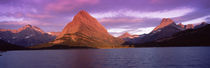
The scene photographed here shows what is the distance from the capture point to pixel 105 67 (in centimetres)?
6994

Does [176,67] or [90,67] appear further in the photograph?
[90,67]

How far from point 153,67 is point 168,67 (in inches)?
217

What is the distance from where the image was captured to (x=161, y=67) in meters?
67.7

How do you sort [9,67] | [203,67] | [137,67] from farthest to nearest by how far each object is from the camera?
1. [9,67]
2. [137,67]
3. [203,67]

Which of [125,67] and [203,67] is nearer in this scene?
[203,67]

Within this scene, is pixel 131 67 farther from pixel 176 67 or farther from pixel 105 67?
pixel 176 67

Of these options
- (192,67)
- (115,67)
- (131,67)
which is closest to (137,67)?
(131,67)

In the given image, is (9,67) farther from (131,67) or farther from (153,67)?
(153,67)

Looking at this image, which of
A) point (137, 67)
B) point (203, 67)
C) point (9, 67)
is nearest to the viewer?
point (203, 67)

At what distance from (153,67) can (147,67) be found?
2234mm

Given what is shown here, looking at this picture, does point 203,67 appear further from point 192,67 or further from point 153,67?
point 153,67

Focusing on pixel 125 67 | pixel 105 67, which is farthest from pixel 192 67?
pixel 105 67

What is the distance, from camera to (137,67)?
68.8 meters

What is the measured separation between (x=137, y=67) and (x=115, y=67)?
849 centimetres
